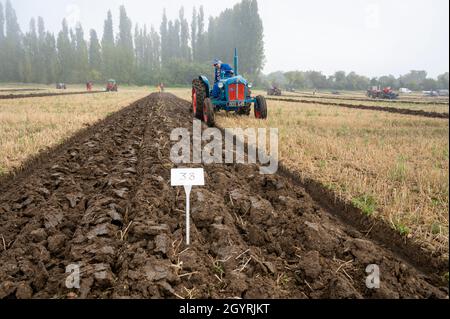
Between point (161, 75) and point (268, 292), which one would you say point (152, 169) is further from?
point (161, 75)

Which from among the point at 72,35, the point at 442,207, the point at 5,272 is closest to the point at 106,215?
the point at 5,272

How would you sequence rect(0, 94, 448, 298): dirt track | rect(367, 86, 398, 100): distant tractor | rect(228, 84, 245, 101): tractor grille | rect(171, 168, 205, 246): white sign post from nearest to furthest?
rect(0, 94, 448, 298): dirt track
rect(171, 168, 205, 246): white sign post
rect(228, 84, 245, 101): tractor grille
rect(367, 86, 398, 100): distant tractor

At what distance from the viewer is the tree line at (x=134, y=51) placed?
9927 millimetres

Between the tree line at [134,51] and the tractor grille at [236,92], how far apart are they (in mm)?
961

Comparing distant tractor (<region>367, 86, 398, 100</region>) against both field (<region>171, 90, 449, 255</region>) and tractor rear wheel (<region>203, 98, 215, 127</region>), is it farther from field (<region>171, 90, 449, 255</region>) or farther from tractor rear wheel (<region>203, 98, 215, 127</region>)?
tractor rear wheel (<region>203, 98, 215, 127</region>)

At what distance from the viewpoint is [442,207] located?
369 cm

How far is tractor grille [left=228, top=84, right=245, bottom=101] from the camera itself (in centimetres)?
964

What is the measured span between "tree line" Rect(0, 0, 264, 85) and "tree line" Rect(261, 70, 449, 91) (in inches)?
1166

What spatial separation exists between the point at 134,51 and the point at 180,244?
58.1 m

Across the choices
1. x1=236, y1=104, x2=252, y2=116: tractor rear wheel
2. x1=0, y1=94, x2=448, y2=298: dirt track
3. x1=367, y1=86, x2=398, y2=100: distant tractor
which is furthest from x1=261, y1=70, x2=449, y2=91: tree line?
x1=0, y1=94, x2=448, y2=298: dirt track

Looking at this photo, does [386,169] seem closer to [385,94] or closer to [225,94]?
[225,94]

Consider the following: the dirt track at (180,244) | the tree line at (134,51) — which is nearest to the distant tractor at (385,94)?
the tree line at (134,51)

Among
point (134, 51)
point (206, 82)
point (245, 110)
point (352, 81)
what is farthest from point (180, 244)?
point (352, 81)
